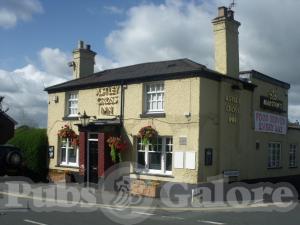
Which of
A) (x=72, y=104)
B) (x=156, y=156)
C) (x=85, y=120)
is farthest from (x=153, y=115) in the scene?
(x=72, y=104)

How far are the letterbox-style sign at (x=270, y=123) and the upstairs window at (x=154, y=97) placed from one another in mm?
4927

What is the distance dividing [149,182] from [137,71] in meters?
5.72

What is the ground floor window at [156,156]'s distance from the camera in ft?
63.8

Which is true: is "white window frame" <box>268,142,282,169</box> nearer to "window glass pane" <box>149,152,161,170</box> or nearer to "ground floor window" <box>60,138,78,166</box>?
"window glass pane" <box>149,152,161,170</box>

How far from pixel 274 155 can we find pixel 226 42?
7.38 metres

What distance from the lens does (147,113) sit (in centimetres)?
2019

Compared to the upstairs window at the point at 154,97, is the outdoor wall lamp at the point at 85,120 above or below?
below

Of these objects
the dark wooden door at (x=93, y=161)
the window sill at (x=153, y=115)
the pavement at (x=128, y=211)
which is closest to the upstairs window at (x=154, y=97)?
the window sill at (x=153, y=115)

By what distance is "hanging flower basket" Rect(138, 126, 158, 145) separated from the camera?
1944 cm

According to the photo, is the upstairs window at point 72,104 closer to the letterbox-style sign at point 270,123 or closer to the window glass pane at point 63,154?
the window glass pane at point 63,154

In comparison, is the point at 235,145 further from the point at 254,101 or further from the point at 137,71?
the point at 137,71

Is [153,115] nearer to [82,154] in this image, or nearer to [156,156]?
[156,156]

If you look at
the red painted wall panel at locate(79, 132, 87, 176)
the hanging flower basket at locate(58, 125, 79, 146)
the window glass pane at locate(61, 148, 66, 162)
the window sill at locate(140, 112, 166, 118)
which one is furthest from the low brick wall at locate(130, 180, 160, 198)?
the window glass pane at locate(61, 148, 66, 162)

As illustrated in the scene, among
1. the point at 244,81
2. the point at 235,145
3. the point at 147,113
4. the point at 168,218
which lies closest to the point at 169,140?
the point at 147,113
